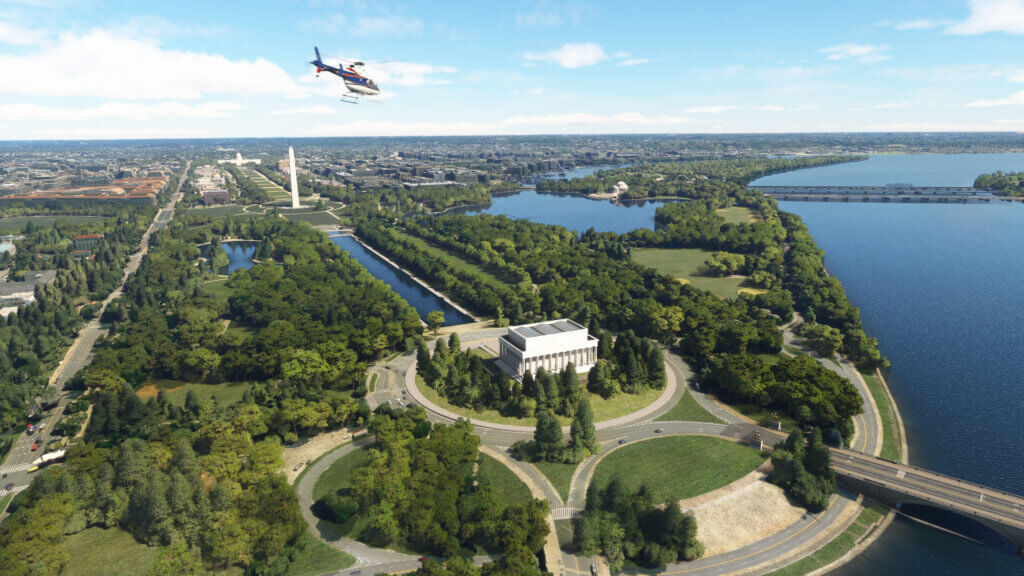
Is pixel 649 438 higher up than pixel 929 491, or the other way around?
pixel 929 491

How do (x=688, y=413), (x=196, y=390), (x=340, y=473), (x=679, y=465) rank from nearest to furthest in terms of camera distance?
(x=340, y=473) → (x=679, y=465) → (x=688, y=413) → (x=196, y=390)

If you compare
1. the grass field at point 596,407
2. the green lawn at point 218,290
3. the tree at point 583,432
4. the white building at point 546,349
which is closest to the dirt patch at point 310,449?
the grass field at point 596,407

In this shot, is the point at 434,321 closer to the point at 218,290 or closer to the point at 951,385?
the point at 218,290

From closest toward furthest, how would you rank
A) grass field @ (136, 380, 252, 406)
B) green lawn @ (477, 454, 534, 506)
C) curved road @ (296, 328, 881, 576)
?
1. curved road @ (296, 328, 881, 576)
2. green lawn @ (477, 454, 534, 506)
3. grass field @ (136, 380, 252, 406)

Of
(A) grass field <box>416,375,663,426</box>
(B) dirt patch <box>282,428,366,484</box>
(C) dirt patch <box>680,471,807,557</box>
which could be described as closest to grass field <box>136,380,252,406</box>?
(B) dirt patch <box>282,428,366,484</box>

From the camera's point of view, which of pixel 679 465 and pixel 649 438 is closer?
pixel 679 465

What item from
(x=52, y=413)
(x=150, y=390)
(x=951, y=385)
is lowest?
(x=52, y=413)

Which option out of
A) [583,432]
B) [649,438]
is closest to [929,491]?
[649,438]

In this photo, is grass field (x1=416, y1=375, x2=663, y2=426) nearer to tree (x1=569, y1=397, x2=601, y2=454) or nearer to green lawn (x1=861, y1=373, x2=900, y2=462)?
tree (x1=569, y1=397, x2=601, y2=454)
